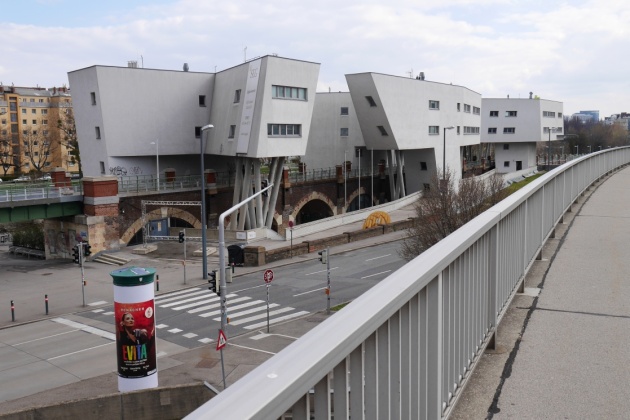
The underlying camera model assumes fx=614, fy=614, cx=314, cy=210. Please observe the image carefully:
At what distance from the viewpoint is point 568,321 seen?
19.6 ft

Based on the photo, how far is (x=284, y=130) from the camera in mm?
48500

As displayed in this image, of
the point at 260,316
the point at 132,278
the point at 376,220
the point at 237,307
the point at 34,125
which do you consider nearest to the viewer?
the point at 132,278

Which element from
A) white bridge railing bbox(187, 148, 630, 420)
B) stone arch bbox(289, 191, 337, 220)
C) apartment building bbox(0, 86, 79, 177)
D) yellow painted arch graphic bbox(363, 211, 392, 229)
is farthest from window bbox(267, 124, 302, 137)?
apartment building bbox(0, 86, 79, 177)

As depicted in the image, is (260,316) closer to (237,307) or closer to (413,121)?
(237,307)

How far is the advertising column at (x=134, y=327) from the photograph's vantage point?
1911 cm

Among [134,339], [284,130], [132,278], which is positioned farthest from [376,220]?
[132,278]

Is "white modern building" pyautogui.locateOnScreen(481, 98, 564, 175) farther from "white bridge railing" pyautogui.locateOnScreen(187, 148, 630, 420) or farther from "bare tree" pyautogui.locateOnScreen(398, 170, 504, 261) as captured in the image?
"white bridge railing" pyautogui.locateOnScreen(187, 148, 630, 420)

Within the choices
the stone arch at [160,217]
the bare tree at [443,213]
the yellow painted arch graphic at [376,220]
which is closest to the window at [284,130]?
the yellow painted arch graphic at [376,220]

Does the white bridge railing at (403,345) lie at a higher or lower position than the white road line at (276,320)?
higher

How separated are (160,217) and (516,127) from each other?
214ft

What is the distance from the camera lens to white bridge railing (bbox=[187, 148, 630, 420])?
1.94m

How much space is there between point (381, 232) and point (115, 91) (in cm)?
2423

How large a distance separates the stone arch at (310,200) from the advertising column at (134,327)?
1585 inches

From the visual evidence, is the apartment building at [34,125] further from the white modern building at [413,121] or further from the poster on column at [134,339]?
the poster on column at [134,339]
